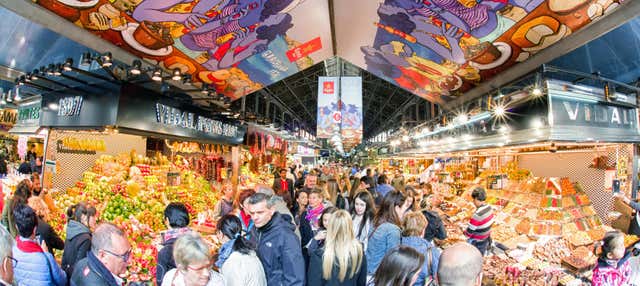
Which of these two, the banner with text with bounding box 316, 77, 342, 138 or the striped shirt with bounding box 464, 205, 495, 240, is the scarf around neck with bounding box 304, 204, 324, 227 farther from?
the banner with text with bounding box 316, 77, 342, 138

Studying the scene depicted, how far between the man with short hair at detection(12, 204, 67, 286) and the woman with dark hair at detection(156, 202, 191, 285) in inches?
29.9

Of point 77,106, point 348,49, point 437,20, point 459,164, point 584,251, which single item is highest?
point 348,49

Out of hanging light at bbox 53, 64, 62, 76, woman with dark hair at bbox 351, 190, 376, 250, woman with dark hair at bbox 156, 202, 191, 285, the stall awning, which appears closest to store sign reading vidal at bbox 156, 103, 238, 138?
hanging light at bbox 53, 64, 62, 76

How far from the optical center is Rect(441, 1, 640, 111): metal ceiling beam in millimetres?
3245

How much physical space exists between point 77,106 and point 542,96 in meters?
7.24

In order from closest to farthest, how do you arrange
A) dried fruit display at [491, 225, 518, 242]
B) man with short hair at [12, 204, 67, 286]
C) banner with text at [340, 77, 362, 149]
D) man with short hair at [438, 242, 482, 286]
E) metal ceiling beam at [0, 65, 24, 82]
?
man with short hair at [438, 242, 482, 286]
man with short hair at [12, 204, 67, 286]
dried fruit display at [491, 225, 518, 242]
metal ceiling beam at [0, 65, 24, 82]
banner with text at [340, 77, 362, 149]

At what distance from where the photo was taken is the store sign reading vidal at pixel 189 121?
613 cm

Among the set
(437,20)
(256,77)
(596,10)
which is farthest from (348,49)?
(596,10)

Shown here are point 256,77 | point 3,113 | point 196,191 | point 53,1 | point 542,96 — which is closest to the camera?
point 53,1

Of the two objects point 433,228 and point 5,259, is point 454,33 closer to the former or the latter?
point 433,228

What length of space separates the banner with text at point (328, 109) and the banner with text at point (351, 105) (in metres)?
0.21

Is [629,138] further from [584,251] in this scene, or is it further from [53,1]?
[53,1]

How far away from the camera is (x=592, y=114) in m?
4.46

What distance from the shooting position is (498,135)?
5.49 metres
